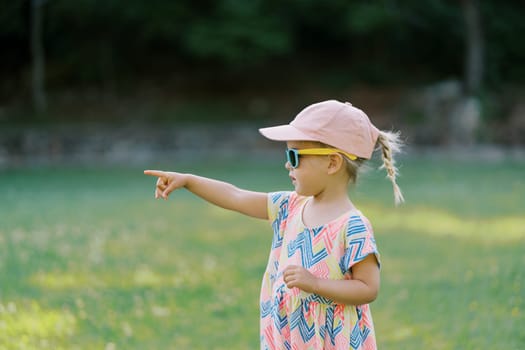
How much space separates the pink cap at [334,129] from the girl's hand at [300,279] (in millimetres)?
518

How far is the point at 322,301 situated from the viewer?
10.2 ft

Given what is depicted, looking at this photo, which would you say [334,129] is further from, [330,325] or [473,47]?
[473,47]

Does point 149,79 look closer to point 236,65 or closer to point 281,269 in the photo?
point 236,65

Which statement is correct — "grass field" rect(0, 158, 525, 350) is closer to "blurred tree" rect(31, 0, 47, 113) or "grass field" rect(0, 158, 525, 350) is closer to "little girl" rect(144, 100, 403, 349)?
"little girl" rect(144, 100, 403, 349)

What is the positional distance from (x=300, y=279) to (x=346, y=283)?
0.66ft

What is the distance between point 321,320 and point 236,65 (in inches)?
1119

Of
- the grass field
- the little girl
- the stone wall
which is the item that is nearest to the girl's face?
the little girl

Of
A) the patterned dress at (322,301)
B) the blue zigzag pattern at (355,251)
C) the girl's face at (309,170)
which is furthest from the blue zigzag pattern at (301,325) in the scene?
the girl's face at (309,170)

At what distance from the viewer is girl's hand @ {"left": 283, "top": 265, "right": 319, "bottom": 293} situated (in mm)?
2973

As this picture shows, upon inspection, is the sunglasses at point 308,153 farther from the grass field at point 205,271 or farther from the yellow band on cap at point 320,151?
the grass field at point 205,271

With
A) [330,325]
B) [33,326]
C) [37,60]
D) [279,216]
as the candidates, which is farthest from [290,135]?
[37,60]

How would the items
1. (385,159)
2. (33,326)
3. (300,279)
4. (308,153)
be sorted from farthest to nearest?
(33,326) → (385,159) → (308,153) → (300,279)

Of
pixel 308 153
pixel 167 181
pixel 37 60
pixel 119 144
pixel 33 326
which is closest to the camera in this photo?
pixel 308 153

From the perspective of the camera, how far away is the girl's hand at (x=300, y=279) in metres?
2.97
